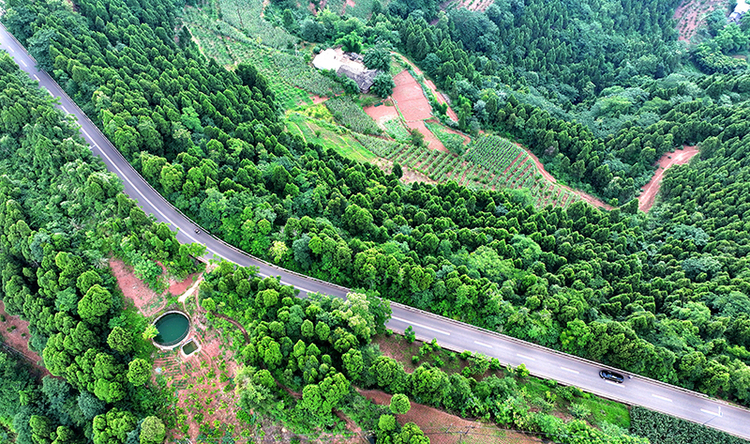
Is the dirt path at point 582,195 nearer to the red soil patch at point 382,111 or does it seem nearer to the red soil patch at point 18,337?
the red soil patch at point 382,111

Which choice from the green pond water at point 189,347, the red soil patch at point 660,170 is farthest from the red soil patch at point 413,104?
the green pond water at point 189,347

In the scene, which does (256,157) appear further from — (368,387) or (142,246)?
(368,387)

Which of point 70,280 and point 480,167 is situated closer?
point 70,280

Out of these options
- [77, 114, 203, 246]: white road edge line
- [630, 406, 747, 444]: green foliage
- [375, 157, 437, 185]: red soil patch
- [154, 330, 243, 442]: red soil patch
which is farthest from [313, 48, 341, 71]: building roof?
[630, 406, 747, 444]: green foliage

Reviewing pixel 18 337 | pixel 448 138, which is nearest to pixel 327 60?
pixel 448 138

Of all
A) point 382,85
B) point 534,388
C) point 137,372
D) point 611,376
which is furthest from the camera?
point 382,85

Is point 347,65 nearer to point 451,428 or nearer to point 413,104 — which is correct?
point 413,104
